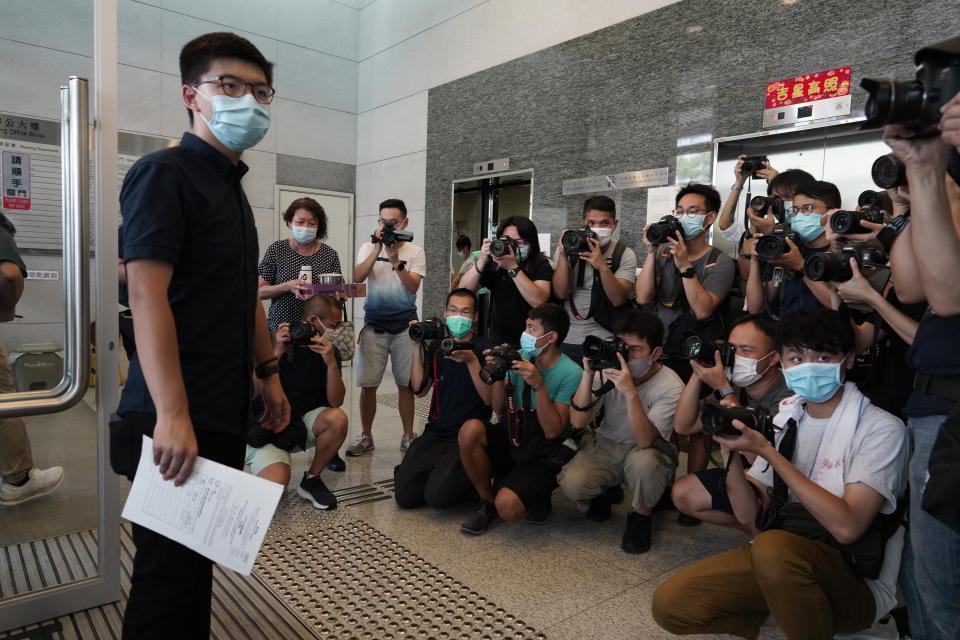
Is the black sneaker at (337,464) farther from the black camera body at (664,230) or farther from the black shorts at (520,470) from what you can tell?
the black camera body at (664,230)

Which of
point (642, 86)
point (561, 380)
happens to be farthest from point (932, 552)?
point (642, 86)

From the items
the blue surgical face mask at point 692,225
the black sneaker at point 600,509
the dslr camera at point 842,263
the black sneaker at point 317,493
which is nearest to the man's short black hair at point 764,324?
the dslr camera at point 842,263

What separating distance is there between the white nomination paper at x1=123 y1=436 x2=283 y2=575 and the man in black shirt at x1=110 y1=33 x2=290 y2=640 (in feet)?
0.13

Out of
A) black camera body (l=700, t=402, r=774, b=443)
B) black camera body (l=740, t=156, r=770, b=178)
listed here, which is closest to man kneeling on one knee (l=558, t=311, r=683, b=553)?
black camera body (l=700, t=402, r=774, b=443)

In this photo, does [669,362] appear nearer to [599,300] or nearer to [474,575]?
[599,300]

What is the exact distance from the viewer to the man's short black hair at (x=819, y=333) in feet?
5.49

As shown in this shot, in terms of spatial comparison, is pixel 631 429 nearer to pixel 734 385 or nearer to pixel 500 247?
pixel 734 385

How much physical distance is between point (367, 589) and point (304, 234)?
1.95 m

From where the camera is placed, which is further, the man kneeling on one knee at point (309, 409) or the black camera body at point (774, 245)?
the man kneeling on one knee at point (309, 409)

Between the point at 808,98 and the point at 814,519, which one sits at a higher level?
the point at 808,98

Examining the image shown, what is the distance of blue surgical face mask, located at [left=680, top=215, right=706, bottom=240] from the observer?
290 cm

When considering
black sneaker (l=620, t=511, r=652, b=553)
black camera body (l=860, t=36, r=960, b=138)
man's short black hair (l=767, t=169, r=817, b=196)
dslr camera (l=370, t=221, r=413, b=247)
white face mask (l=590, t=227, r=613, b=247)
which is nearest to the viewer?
black camera body (l=860, t=36, r=960, b=138)

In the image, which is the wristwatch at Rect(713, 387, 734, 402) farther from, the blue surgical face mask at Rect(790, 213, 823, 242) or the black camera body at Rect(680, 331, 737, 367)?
the blue surgical face mask at Rect(790, 213, 823, 242)

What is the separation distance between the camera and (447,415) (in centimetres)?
287
